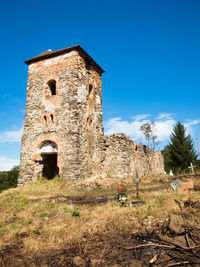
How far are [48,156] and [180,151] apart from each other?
18547mm

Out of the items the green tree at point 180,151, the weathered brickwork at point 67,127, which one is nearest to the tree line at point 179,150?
the green tree at point 180,151

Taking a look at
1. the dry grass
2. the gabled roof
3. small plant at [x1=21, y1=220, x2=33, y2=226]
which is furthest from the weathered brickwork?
small plant at [x1=21, y1=220, x2=33, y2=226]

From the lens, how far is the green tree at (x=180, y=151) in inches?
1005

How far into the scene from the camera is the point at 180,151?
26.0m

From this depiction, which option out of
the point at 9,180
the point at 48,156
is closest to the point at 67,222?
the point at 48,156

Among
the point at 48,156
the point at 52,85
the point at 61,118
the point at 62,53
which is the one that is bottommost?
the point at 48,156

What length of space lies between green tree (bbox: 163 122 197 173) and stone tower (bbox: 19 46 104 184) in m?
15.4

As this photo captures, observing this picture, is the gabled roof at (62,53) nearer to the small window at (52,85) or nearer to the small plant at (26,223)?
the small window at (52,85)

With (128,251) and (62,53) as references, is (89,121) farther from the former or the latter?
(128,251)

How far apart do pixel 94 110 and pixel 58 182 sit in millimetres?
5959

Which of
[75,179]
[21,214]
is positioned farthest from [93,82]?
[21,214]

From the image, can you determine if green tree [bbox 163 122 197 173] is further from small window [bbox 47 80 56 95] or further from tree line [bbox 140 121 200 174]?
small window [bbox 47 80 56 95]

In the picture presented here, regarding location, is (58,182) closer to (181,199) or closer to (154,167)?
(181,199)

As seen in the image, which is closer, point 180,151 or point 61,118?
point 61,118
